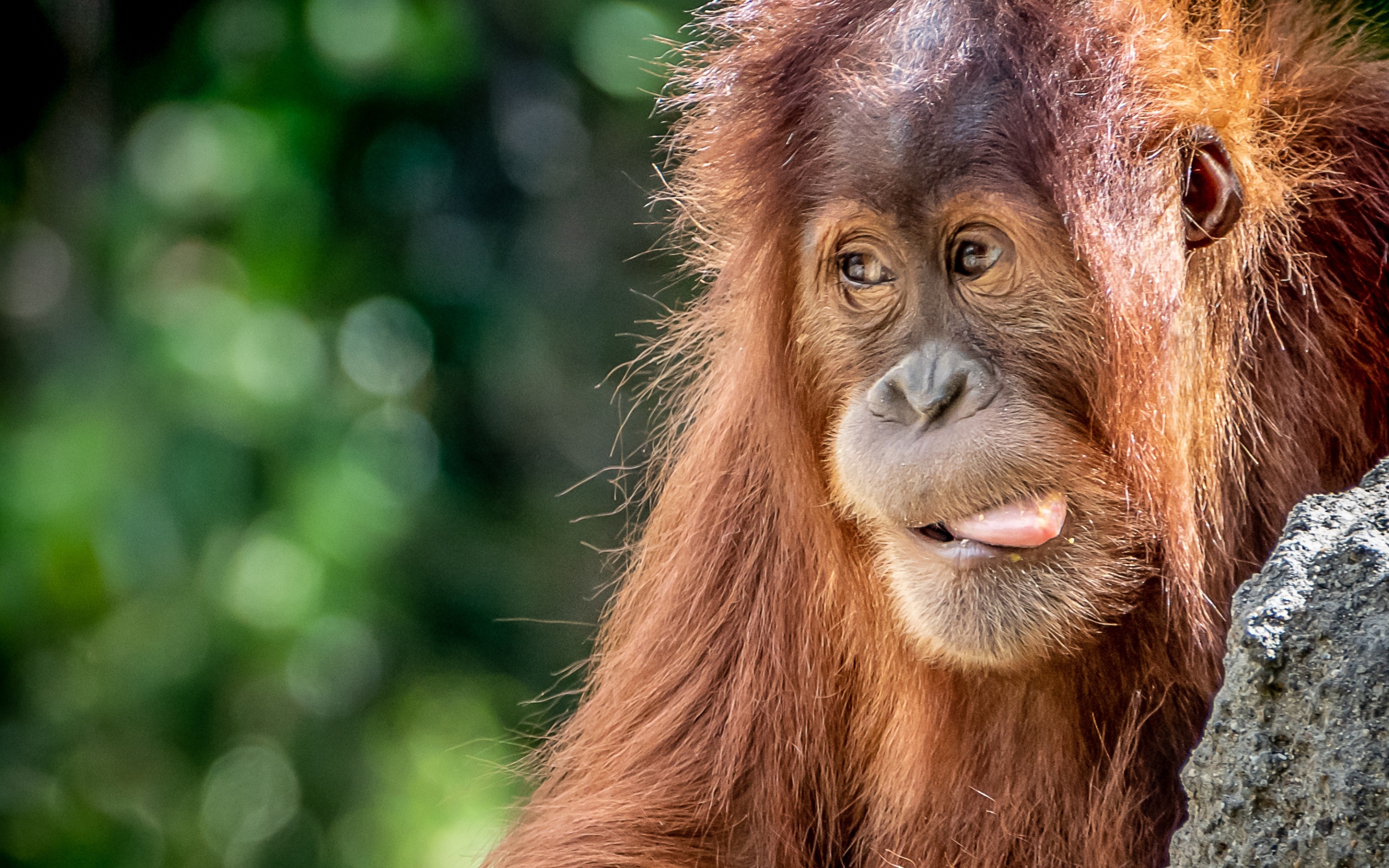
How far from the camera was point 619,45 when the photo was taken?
128 inches

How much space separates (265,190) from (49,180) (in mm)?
571

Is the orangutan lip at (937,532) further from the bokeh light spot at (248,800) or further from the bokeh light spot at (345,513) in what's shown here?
the bokeh light spot at (248,800)

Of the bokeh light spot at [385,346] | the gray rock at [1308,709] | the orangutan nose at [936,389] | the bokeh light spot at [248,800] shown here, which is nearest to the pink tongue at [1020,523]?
the orangutan nose at [936,389]

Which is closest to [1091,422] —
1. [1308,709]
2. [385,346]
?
[1308,709]

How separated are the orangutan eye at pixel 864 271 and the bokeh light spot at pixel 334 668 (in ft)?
5.55

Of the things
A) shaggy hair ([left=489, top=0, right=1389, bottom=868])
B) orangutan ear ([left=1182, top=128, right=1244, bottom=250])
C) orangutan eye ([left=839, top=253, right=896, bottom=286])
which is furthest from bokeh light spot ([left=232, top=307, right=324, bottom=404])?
orangutan ear ([left=1182, top=128, right=1244, bottom=250])

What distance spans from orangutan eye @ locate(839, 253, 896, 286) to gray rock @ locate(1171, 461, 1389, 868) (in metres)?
0.64

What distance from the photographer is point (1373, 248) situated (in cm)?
170

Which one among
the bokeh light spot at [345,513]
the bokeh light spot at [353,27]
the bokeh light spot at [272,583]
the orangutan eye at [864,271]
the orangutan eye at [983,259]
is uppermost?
the bokeh light spot at [353,27]

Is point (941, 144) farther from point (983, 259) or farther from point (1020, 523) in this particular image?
point (1020, 523)

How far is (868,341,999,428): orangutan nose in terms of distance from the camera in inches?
58.6

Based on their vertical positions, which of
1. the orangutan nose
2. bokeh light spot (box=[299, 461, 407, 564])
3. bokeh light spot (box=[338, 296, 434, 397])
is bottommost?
bokeh light spot (box=[299, 461, 407, 564])

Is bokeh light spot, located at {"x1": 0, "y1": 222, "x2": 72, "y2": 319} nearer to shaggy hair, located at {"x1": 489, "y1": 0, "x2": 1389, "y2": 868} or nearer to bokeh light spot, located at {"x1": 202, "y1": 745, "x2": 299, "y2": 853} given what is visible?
bokeh light spot, located at {"x1": 202, "y1": 745, "x2": 299, "y2": 853}

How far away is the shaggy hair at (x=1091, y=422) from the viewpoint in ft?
5.06
